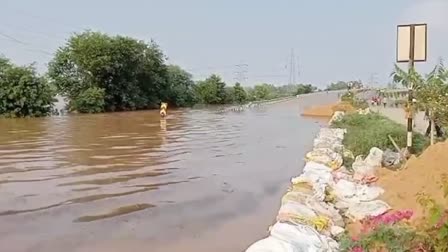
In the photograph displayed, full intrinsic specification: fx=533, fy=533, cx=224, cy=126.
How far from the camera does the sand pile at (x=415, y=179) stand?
5801 mm

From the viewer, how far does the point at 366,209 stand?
5.64 m

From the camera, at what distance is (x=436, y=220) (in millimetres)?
3117

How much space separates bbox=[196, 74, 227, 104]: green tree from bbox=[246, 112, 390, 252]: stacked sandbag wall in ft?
125

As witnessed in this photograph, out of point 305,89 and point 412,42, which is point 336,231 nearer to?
point 412,42

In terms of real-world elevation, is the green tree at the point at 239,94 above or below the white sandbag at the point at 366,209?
above

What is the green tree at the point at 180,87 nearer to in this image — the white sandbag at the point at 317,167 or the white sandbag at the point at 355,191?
the white sandbag at the point at 317,167

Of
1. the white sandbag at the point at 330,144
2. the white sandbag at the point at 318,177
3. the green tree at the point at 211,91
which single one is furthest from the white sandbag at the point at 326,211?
the green tree at the point at 211,91

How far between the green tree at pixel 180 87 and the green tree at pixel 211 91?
106cm

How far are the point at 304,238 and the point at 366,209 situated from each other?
1623 millimetres

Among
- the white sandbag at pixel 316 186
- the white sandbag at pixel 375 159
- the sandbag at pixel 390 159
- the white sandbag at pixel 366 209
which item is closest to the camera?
the white sandbag at pixel 366 209

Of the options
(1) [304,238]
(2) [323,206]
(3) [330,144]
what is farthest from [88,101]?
(1) [304,238]

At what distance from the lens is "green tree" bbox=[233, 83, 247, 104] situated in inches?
1956

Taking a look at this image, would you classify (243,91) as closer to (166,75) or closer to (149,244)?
(166,75)

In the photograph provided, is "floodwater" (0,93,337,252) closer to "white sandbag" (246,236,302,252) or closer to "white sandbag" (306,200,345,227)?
"white sandbag" (306,200,345,227)
